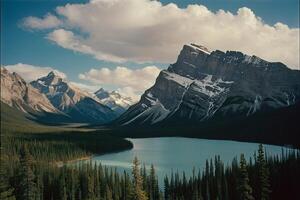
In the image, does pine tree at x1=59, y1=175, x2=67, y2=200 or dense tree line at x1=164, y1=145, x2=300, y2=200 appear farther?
pine tree at x1=59, y1=175, x2=67, y2=200

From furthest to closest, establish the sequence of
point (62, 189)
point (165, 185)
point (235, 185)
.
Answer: point (165, 185)
point (62, 189)
point (235, 185)

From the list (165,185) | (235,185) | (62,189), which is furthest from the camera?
(165,185)

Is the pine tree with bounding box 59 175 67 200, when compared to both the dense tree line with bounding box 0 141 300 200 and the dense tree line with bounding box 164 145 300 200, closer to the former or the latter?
the dense tree line with bounding box 0 141 300 200

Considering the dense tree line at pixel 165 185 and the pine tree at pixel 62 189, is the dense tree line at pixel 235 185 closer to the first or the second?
the dense tree line at pixel 165 185

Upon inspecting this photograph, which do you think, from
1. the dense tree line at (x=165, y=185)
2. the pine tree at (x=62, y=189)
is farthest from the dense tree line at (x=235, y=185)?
the pine tree at (x=62, y=189)

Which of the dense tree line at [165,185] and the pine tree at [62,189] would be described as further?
the pine tree at [62,189]

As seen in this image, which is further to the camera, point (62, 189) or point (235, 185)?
point (62, 189)

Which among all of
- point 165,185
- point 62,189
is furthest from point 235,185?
point 62,189

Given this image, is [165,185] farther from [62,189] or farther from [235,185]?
[62,189]

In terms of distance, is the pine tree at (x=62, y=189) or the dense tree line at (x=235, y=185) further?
the pine tree at (x=62, y=189)

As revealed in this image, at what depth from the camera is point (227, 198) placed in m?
114

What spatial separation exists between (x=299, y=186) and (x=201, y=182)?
88.6 feet

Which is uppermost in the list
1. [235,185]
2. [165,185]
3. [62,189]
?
[235,185]

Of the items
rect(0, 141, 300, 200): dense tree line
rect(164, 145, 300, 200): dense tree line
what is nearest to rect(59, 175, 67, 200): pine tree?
rect(0, 141, 300, 200): dense tree line
